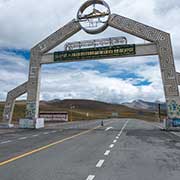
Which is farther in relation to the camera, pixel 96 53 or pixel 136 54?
pixel 96 53

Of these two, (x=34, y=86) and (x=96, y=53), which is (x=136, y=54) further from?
(x=34, y=86)

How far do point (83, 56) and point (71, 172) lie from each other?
27.5m

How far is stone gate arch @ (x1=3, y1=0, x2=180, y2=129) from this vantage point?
2992cm

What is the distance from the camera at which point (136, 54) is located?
32.2 metres

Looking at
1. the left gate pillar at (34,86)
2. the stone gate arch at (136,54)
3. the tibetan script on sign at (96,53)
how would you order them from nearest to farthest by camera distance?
the stone gate arch at (136,54), the tibetan script on sign at (96,53), the left gate pillar at (34,86)

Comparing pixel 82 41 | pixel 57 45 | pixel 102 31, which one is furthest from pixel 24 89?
pixel 102 31

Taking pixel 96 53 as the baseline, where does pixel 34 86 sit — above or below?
below

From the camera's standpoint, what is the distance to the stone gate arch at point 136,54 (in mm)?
29922

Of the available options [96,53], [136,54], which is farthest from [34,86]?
[136,54]

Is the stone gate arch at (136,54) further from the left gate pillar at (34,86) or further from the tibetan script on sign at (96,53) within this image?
the tibetan script on sign at (96,53)

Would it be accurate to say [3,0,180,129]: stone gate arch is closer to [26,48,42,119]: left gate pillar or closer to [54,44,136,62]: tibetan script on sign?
[26,48,42,119]: left gate pillar

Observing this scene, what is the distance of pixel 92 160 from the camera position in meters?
9.76

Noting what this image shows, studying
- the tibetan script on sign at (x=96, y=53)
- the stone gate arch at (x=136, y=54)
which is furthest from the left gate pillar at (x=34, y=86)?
the tibetan script on sign at (x=96, y=53)

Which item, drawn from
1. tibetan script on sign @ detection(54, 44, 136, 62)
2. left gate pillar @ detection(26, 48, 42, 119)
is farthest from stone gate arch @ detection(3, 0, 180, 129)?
tibetan script on sign @ detection(54, 44, 136, 62)
